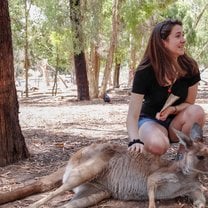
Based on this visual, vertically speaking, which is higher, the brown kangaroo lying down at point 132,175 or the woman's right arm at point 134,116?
the woman's right arm at point 134,116

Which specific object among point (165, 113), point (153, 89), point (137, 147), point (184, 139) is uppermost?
point (153, 89)

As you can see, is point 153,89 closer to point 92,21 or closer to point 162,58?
point 162,58

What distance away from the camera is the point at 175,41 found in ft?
12.9

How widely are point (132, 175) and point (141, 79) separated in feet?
2.83

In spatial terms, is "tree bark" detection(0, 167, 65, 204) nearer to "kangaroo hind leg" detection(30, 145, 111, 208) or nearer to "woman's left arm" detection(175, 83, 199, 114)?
"kangaroo hind leg" detection(30, 145, 111, 208)

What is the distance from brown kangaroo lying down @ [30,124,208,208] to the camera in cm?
345

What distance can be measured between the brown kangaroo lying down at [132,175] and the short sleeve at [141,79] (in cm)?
55

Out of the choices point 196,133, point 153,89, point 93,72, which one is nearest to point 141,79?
point 153,89

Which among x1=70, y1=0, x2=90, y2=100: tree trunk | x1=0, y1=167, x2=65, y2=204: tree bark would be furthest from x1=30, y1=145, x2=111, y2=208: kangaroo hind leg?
x1=70, y1=0, x2=90, y2=100: tree trunk

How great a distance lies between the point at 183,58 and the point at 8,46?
194cm

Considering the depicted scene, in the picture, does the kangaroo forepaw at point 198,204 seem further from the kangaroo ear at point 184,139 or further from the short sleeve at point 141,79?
the short sleeve at point 141,79

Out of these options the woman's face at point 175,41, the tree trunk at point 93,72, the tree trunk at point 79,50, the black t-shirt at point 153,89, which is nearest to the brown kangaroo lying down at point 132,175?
the black t-shirt at point 153,89

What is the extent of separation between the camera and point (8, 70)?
4914 mm

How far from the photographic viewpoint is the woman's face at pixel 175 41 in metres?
3.93
